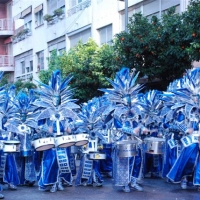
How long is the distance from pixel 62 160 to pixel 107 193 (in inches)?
44.3

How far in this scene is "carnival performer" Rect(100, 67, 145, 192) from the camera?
972 cm

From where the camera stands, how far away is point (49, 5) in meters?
30.8

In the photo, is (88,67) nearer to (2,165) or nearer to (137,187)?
(2,165)

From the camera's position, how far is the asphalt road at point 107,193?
921 cm

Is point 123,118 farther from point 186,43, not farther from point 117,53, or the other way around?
point 117,53

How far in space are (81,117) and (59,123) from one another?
1.41 m

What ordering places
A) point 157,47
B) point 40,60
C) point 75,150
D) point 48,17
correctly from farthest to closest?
point 40,60, point 48,17, point 157,47, point 75,150

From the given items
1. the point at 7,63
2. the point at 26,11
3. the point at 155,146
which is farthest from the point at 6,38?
the point at 155,146

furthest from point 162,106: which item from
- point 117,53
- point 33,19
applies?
point 33,19

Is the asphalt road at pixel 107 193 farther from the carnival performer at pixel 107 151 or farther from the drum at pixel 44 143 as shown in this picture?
the carnival performer at pixel 107 151

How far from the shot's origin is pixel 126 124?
9859mm

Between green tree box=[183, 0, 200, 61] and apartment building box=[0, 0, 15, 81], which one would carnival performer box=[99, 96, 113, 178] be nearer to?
green tree box=[183, 0, 200, 61]

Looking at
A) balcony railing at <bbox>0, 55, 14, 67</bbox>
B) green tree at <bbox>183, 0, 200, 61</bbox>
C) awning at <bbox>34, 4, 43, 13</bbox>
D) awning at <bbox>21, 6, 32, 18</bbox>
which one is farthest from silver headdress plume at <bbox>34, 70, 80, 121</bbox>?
balcony railing at <bbox>0, 55, 14, 67</bbox>

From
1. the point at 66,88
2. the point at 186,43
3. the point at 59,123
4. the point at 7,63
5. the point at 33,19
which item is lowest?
the point at 59,123
